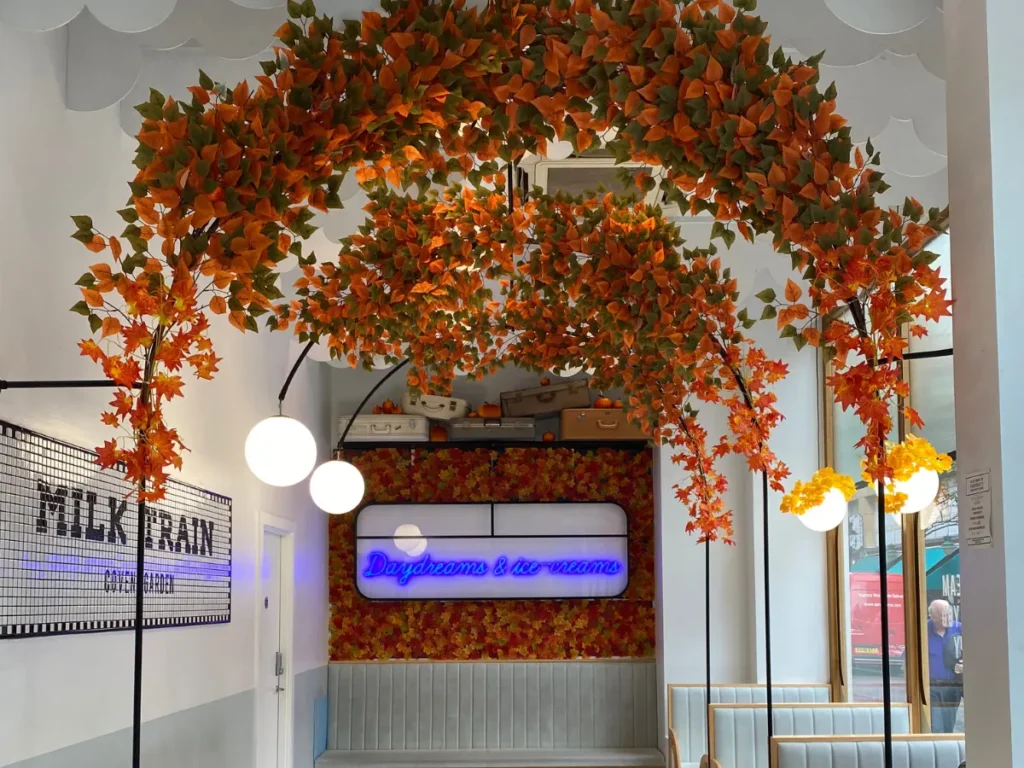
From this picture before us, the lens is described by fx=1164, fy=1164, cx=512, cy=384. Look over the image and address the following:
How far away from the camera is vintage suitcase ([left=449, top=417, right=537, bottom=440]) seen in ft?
31.4

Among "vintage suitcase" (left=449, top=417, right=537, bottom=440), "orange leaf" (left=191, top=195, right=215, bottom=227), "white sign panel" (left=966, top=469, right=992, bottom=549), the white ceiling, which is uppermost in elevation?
the white ceiling

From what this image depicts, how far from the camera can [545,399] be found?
9664 mm

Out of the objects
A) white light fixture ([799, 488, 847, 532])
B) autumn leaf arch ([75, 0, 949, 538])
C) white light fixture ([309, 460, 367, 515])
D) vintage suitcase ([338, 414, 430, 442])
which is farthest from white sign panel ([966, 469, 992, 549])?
vintage suitcase ([338, 414, 430, 442])

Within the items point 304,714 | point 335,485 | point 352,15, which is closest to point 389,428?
point 304,714

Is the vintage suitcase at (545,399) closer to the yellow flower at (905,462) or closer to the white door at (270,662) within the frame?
the white door at (270,662)

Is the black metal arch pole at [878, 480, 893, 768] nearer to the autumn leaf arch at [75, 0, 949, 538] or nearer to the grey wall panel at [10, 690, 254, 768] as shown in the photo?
the autumn leaf arch at [75, 0, 949, 538]

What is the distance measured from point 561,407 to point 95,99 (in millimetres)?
6039

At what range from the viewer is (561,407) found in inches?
380

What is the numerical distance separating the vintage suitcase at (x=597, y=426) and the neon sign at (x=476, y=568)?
107 cm

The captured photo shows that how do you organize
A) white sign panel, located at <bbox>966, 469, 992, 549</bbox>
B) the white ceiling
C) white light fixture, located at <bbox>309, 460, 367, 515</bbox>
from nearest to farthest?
white sign panel, located at <bbox>966, 469, 992, 549</bbox> < the white ceiling < white light fixture, located at <bbox>309, 460, 367, 515</bbox>

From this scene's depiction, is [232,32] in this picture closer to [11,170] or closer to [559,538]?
[11,170]

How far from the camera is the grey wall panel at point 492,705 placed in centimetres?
947

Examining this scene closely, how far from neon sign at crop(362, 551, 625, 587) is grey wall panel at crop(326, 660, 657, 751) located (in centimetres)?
73

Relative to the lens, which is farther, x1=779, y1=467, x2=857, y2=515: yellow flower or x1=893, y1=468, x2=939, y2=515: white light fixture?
x1=779, y1=467, x2=857, y2=515: yellow flower
